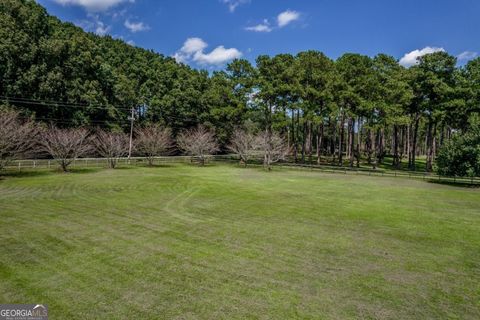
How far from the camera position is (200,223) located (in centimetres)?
1327

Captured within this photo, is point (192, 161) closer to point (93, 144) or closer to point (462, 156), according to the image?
point (93, 144)

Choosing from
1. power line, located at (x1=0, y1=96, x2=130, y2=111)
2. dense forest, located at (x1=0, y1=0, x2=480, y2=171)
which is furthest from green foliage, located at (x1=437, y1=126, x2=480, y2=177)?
power line, located at (x1=0, y1=96, x2=130, y2=111)

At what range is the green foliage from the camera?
1033 inches

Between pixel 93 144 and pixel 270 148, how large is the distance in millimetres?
24024

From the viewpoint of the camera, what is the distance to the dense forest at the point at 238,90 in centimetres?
3788

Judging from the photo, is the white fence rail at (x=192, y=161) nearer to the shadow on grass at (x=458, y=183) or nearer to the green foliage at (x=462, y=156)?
the shadow on grass at (x=458, y=183)

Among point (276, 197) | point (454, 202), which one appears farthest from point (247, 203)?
point (454, 202)

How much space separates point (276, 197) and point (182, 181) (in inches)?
362

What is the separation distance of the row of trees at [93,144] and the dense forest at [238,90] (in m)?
4.33

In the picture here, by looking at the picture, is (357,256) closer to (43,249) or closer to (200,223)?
(200,223)

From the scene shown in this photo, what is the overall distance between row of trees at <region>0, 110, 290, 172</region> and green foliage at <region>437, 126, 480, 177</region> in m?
17.7

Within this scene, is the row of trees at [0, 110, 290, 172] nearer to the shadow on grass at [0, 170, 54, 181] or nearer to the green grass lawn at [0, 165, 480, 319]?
the shadow on grass at [0, 170, 54, 181]

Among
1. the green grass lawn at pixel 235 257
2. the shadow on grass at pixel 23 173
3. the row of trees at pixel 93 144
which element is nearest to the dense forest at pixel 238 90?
the row of trees at pixel 93 144

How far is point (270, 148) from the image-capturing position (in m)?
40.9
